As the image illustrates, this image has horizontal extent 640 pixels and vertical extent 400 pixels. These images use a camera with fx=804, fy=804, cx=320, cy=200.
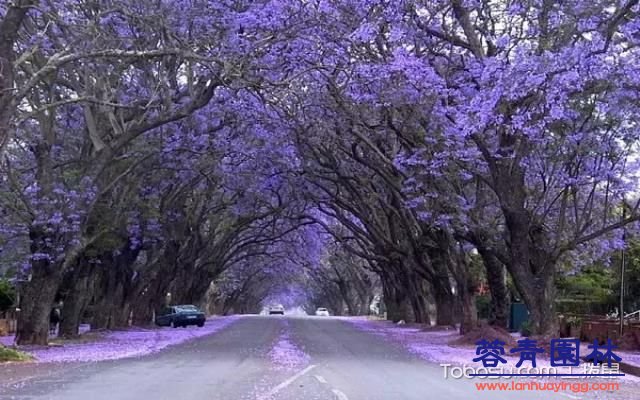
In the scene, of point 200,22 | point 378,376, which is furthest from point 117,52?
point 378,376

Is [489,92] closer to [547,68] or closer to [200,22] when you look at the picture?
[547,68]

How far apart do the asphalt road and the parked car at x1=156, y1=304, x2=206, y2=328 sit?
20.1 metres

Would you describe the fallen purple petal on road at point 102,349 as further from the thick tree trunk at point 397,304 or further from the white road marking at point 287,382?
the thick tree trunk at point 397,304

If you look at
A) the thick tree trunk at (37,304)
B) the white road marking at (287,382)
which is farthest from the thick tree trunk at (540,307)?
the thick tree trunk at (37,304)

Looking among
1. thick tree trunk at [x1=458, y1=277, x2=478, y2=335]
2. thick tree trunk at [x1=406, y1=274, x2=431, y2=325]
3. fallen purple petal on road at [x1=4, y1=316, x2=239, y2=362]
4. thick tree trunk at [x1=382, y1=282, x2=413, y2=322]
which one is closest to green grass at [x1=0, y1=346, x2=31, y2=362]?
fallen purple petal on road at [x1=4, y1=316, x2=239, y2=362]

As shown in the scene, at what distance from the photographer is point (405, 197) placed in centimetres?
2642

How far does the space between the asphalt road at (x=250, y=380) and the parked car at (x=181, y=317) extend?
20.1 m

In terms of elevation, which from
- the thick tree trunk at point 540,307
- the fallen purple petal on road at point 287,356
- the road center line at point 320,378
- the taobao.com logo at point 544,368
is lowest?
the road center line at point 320,378

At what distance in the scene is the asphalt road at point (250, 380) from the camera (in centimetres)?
1196

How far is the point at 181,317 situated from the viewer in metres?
41.1

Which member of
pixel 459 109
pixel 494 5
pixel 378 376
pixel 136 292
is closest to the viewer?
pixel 378 376

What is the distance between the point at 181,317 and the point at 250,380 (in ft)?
91.6

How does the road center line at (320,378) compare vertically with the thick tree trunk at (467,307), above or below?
below

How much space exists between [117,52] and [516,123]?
864cm
